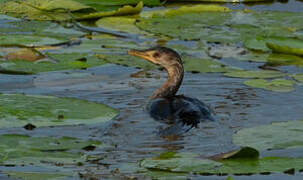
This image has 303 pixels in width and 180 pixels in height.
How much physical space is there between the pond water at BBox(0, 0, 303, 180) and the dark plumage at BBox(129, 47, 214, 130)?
12 centimetres

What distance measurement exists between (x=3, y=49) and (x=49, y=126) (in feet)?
11.2

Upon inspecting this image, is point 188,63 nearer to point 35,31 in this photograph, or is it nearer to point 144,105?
point 144,105

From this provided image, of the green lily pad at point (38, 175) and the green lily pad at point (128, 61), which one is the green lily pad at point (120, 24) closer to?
the green lily pad at point (128, 61)

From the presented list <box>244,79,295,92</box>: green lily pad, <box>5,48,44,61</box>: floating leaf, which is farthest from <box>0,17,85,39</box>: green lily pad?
<box>244,79,295,92</box>: green lily pad

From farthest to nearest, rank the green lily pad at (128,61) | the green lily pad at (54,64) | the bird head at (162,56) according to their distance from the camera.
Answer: the green lily pad at (128,61), the green lily pad at (54,64), the bird head at (162,56)

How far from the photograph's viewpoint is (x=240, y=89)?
912 cm

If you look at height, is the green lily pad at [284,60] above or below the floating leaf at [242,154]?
above

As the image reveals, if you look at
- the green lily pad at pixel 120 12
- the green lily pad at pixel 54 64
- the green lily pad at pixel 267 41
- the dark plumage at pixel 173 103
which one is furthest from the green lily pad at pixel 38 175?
the green lily pad at pixel 120 12

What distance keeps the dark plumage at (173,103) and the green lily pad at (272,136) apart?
34.3 inches

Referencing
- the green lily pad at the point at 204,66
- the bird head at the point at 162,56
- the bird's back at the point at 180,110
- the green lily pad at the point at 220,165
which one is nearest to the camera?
the green lily pad at the point at 220,165

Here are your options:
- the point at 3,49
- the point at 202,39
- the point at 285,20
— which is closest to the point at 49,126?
the point at 3,49

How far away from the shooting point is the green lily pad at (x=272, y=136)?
6.48m

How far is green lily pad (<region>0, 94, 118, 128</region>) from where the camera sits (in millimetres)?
7129

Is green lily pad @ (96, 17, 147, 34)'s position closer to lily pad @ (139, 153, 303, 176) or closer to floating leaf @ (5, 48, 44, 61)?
floating leaf @ (5, 48, 44, 61)
